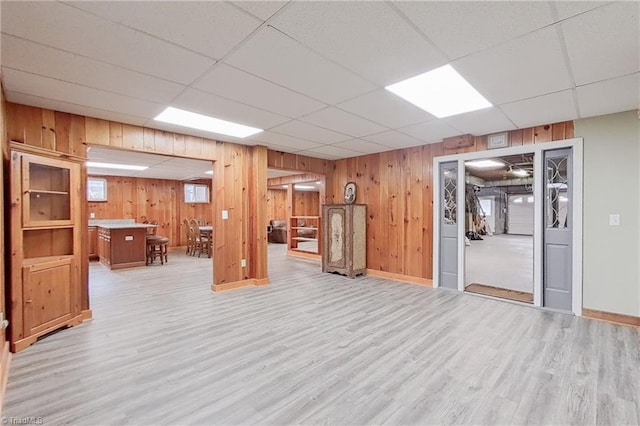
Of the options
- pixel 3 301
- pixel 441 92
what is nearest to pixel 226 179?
pixel 3 301

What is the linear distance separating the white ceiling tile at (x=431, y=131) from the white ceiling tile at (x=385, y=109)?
214 millimetres

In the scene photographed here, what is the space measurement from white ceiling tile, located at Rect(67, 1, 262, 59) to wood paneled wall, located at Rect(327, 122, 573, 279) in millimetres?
3787

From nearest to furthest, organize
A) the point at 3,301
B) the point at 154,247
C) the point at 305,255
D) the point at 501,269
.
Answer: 1. the point at 3,301
2. the point at 501,269
3. the point at 154,247
4. the point at 305,255

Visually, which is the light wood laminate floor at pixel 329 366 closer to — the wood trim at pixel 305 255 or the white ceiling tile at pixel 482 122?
the white ceiling tile at pixel 482 122

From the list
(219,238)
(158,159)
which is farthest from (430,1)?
(158,159)

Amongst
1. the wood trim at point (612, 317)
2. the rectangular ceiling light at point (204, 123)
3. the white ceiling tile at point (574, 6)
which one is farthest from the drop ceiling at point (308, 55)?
the wood trim at point (612, 317)

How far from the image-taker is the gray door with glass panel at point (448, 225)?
468cm

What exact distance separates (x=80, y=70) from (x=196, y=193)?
8.36 metres

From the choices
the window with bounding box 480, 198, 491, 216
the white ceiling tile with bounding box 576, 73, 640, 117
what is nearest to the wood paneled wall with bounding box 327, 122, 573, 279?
the white ceiling tile with bounding box 576, 73, 640, 117

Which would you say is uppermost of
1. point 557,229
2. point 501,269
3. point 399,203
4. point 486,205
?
point 486,205

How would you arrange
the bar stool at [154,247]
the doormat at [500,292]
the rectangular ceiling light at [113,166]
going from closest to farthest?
the doormat at [500,292]
the rectangular ceiling light at [113,166]
the bar stool at [154,247]

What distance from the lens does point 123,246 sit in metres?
6.62

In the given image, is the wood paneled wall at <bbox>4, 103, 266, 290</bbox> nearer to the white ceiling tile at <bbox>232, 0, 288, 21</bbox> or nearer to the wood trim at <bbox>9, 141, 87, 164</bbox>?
the wood trim at <bbox>9, 141, 87, 164</bbox>

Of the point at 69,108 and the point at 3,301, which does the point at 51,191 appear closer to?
the point at 69,108
